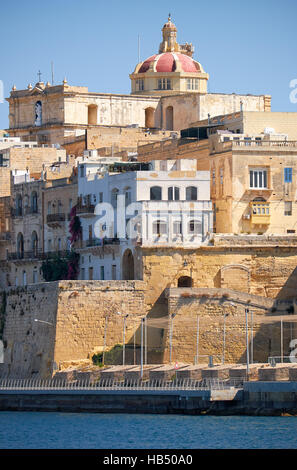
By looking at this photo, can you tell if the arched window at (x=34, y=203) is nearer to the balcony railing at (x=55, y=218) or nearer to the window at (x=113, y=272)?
the balcony railing at (x=55, y=218)

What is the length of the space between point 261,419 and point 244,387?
57.8 inches

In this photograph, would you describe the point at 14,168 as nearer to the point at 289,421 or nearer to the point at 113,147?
the point at 113,147

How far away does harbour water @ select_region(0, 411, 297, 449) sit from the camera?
61188mm

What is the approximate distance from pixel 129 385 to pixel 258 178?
1320 cm

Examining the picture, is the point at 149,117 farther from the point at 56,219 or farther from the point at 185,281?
the point at 185,281

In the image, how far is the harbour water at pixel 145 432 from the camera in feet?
201

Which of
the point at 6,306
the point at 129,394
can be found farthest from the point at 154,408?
the point at 6,306

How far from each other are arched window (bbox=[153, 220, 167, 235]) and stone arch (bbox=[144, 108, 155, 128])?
24.6 meters

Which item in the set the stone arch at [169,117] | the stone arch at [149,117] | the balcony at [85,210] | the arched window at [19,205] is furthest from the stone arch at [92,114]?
the balcony at [85,210]

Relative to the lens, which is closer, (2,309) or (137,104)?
(2,309)

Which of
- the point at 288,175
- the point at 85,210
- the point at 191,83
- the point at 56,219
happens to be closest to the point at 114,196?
the point at 85,210

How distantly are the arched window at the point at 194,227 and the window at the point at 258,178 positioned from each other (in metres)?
3.79

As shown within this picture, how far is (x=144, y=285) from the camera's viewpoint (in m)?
75.9

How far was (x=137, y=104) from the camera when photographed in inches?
3954
